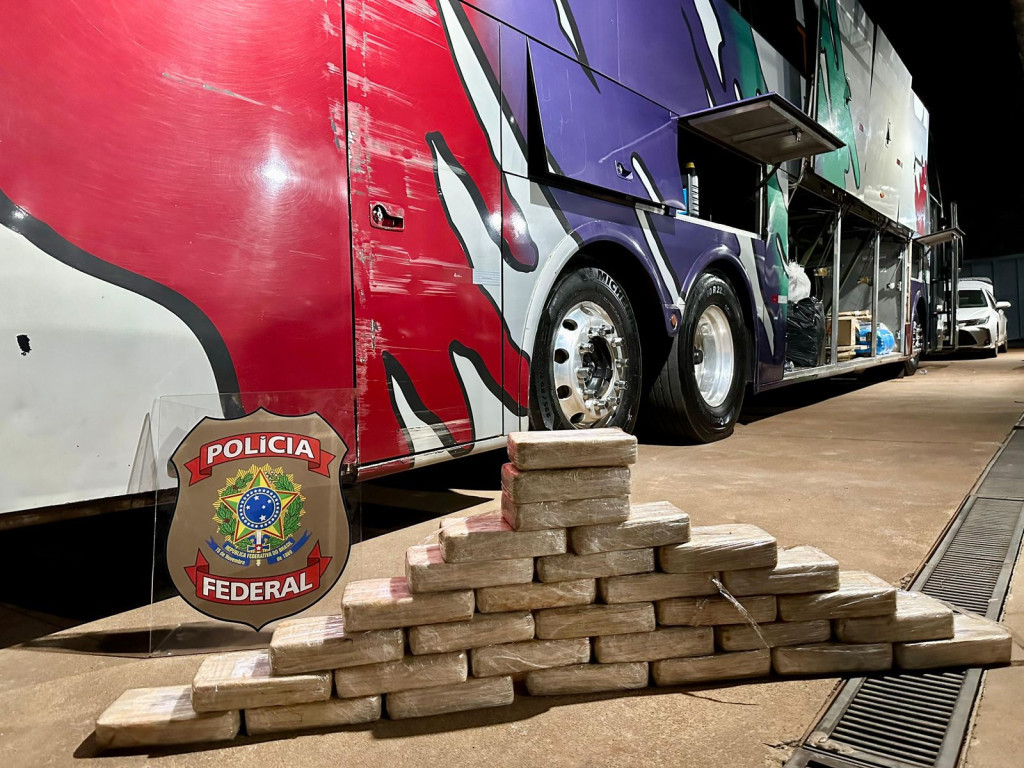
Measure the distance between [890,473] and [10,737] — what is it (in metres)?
3.63

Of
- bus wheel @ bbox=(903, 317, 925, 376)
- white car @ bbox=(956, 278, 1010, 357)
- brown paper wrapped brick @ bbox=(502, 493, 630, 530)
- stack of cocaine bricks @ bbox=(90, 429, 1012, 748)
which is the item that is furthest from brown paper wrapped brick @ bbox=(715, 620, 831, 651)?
white car @ bbox=(956, 278, 1010, 357)

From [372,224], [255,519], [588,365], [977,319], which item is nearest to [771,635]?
[255,519]

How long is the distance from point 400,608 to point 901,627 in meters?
1.11

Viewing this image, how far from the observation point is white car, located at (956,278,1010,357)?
48.8 feet

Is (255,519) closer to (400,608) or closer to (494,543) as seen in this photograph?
(400,608)

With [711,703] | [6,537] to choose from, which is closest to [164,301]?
[6,537]

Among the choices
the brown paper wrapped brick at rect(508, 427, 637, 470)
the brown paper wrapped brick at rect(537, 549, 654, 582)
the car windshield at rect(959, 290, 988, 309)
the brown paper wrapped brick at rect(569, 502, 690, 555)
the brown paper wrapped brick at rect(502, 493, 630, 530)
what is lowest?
the brown paper wrapped brick at rect(537, 549, 654, 582)

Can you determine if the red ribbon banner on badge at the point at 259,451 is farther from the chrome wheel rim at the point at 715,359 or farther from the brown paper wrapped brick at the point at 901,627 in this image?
the chrome wheel rim at the point at 715,359

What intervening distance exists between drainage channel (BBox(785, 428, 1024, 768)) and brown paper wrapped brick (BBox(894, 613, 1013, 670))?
2 cm

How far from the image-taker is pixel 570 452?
1.55 meters

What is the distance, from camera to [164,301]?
1.78m

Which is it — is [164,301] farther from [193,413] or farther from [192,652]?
[192,652]

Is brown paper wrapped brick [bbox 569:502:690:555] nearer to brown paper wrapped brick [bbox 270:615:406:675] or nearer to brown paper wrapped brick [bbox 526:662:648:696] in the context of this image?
brown paper wrapped brick [bbox 526:662:648:696]

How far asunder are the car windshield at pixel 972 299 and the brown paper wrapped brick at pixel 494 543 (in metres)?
17.3
